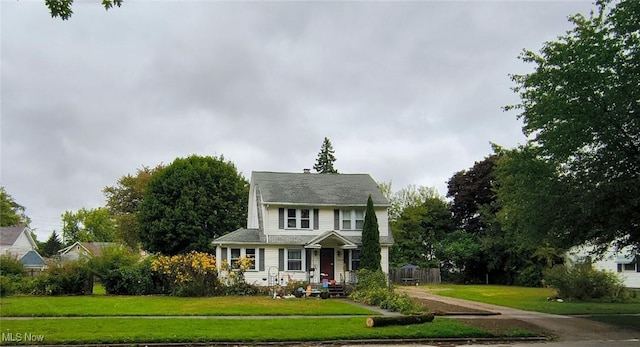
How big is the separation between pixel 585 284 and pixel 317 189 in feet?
55.5

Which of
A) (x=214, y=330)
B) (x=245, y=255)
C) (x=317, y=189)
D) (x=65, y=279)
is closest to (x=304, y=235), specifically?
(x=317, y=189)

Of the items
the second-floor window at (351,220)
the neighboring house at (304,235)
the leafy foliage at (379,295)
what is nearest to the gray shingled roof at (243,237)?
the neighboring house at (304,235)

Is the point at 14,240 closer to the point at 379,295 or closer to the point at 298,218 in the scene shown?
the point at 298,218

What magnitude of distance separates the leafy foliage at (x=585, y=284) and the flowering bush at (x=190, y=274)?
18628mm

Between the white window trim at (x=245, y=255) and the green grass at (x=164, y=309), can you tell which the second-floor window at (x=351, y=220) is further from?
the green grass at (x=164, y=309)

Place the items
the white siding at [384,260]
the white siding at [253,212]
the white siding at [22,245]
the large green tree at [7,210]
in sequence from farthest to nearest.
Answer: the large green tree at [7,210]
the white siding at [22,245]
the white siding at [253,212]
the white siding at [384,260]

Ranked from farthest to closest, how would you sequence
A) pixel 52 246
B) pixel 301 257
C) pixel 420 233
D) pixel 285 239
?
1. pixel 52 246
2. pixel 420 233
3. pixel 301 257
4. pixel 285 239

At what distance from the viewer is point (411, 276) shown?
48000mm

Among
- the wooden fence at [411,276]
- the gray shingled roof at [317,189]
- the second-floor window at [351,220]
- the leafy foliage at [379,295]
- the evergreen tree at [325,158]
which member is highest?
the evergreen tree at [325,158]

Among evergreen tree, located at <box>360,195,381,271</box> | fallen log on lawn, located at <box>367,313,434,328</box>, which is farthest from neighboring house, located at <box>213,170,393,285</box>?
fallen log on lawn, located at <box>367,313,434,328</box>

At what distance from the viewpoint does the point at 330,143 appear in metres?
75.4

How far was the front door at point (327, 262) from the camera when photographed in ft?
111

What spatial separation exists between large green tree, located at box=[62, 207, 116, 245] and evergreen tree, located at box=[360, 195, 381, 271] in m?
78.8

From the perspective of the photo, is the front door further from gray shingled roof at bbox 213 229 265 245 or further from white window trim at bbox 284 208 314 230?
gray shingled roof at bbox 213 229 265 245
